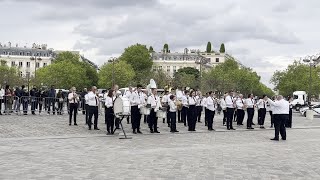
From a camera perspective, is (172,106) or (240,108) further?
(240,108)

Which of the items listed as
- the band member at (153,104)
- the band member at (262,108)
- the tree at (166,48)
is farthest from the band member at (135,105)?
the tree at (166,48)

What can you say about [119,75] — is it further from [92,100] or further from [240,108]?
[92,100]

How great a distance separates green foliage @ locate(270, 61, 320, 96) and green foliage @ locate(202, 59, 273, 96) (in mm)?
8939

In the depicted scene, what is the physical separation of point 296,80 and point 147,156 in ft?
259

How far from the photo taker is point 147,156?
45.1 ft

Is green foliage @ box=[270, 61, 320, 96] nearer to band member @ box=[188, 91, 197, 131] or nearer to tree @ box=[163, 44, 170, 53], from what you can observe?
band member @ box=[188, 91, 197, 131]

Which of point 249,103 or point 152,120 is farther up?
point 249,103

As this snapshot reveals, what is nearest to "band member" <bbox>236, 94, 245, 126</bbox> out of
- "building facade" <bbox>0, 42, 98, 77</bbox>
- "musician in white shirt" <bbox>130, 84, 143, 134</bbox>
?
"musician in white shirt" <bbox>130, 84, 143, 134</bbox>

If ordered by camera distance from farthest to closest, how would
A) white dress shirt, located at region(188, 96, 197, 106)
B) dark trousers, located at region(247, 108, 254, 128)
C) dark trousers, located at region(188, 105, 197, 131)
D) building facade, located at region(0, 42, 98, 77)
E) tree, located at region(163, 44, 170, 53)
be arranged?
tree, located at region(163, 44, 170, 53) → building facade, located at region(0, 42, 98, 77) → dark trousers, located at region(247, 108, 254, 128) → white dress shirt, located at region(188, 96, 197, 106) → dark trousers, located at region(188, 105, 197, 131)

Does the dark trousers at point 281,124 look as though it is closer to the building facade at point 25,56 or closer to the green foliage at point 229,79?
the green foliage at point 229,79

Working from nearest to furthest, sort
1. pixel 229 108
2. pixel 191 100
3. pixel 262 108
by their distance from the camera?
pixel 191 100, pixel 229 108, pixel 262 108

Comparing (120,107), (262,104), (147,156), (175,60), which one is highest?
(175,60)

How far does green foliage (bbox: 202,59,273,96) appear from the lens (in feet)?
284

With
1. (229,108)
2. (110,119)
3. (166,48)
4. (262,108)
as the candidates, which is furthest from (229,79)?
(166,48)
